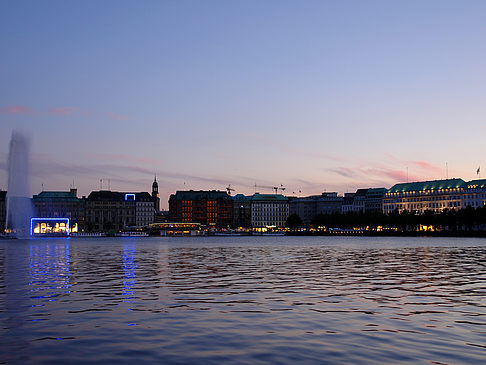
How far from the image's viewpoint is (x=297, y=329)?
65.8ft

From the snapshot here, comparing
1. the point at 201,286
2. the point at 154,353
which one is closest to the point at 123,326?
the point at 154,353

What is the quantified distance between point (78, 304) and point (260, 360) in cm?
1312

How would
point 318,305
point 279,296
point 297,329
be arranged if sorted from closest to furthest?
point 297,329 < point 318,305 < point 279,296

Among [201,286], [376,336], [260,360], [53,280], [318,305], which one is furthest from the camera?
[53,280]

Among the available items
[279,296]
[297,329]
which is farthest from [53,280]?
[297,329]

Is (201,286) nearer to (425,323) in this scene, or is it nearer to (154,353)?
(425,323)

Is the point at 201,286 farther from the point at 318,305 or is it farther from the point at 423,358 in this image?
the point at 423,358

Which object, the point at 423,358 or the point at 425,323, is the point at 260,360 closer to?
the point at 423,358

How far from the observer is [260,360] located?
1555 centimetres

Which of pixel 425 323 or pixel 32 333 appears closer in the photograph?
pixel 32 333

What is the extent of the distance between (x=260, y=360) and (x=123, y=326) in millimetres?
6732

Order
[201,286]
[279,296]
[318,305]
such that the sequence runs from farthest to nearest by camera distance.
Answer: [201,286]
[279,296]
[318,305]

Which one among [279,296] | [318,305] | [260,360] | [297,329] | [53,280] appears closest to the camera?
[260,360]

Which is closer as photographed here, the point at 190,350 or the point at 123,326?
the point at 190,350
